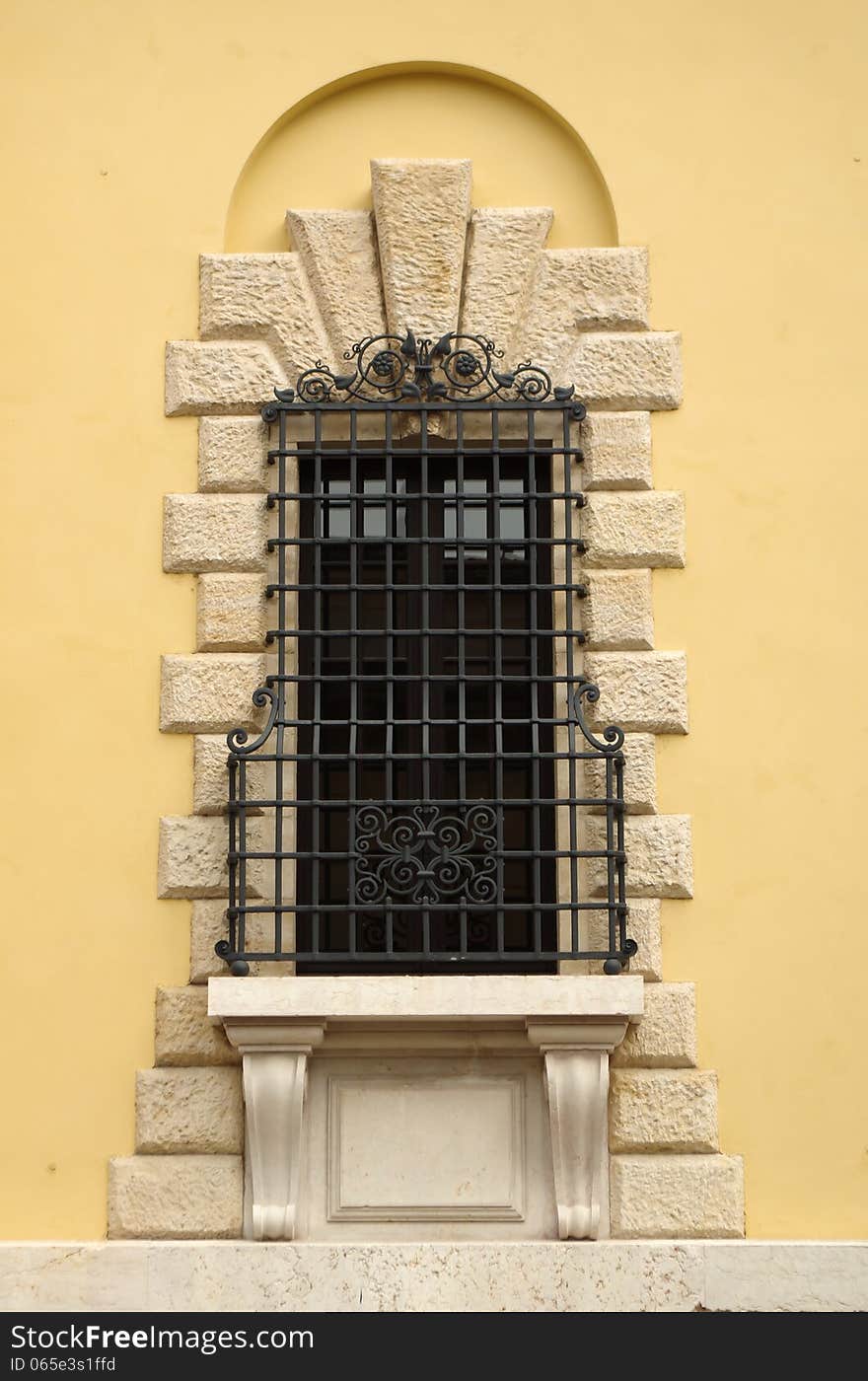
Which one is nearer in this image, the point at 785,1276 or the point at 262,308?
the point at 785,1276

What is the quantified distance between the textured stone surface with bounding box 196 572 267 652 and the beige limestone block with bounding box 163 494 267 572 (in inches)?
1.8

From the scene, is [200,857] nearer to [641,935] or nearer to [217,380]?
[641,935]

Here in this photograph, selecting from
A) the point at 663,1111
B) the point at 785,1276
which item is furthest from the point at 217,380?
the point at 785,1276

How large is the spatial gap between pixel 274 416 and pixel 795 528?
1.73 m

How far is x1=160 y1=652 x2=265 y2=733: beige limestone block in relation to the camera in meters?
6.08

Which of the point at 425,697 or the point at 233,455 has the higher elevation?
the point at 233,455

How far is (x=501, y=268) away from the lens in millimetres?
6375

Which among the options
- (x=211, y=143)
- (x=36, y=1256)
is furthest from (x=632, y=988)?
(x=211, y=143)

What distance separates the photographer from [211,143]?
6457 mm

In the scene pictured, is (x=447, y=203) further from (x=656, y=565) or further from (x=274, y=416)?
(x=656, y=565)

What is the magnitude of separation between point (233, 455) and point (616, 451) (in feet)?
4.09

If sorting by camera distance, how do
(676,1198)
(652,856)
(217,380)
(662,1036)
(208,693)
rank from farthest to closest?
(217,380) → (208,693) → (652,856) → (662,1036) → (676,1198)

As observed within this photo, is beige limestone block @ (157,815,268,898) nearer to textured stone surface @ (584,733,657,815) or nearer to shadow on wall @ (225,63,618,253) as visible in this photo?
textured stone surface @ (584,733,657,815)

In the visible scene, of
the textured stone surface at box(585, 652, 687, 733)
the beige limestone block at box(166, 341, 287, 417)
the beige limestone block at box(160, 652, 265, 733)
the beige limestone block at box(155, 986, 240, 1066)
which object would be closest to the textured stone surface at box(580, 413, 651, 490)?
the textured stone surface at box(585, 652, 687, 733)
